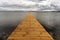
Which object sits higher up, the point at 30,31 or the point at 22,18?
the point at 22,18

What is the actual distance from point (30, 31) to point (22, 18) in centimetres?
17

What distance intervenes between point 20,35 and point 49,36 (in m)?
0.31

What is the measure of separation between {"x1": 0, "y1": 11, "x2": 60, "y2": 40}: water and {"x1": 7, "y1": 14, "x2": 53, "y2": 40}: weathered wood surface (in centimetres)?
5

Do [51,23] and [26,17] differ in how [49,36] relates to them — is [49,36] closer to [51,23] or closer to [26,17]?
[51,23]

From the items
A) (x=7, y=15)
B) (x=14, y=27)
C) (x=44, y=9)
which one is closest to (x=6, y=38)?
(x=14, y=27)

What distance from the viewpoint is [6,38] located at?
1.30 m

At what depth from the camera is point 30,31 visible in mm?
1307

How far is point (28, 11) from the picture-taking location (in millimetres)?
1341

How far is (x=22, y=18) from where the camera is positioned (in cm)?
135

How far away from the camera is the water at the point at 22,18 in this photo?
1337 millimetres

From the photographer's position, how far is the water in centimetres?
134

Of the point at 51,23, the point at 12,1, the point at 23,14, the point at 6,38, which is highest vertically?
the point at 12,1

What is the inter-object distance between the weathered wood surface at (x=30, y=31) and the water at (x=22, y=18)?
0.05 m

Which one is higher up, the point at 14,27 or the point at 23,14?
the point at 23,14
